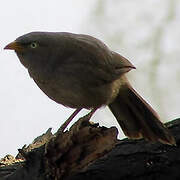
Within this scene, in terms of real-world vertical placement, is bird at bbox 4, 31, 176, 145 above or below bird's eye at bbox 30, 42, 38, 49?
below

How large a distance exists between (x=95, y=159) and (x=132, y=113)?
A: 5.60ft

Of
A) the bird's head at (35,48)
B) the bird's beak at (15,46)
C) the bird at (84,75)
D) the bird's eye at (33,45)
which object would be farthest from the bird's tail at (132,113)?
the bird's beak at (15,46)

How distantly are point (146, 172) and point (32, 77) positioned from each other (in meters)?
1.75

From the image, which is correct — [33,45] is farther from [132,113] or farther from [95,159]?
[95,159]

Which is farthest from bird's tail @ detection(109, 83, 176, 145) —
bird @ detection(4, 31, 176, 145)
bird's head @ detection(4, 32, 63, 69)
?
bird's head @ detection(4, 32, 63, 69)

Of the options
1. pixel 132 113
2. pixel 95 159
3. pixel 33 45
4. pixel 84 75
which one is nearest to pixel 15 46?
pixel 33 45

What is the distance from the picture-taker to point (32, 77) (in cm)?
452

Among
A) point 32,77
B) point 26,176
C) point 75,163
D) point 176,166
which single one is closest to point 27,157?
point 26,176

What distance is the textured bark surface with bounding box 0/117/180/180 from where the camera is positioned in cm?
312

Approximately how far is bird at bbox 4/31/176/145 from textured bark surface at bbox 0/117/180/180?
2.33 ft

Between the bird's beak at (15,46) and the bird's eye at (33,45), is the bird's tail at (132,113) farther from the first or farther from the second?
the bird's beak at (15,46)

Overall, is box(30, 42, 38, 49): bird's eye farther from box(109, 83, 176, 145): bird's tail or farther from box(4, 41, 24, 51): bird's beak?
box(109, 83, 176, 145): bird's tail

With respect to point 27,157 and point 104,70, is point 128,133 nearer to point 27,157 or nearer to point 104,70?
point 104,70

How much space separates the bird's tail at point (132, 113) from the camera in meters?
4.52
